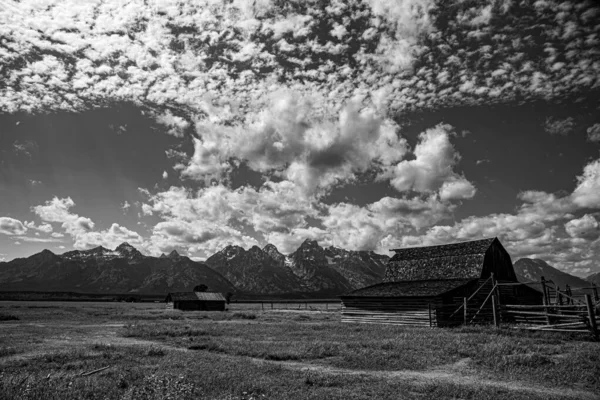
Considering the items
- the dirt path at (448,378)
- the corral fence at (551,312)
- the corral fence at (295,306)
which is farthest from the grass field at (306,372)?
the corral fence at (295,306)

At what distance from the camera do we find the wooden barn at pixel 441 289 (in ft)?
113

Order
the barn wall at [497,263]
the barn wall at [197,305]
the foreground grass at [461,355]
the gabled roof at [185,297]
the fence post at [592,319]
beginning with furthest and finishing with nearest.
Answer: the barn wall at [197,305]
the gabled roof at [185,297]
the barn wall at [497,263]
the fence post at [592,319]
the foreground grass at [461,355]

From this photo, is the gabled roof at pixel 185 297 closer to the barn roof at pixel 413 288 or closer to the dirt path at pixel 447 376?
the barn roof at pixel 413 288

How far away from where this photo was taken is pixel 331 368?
46.6 ft

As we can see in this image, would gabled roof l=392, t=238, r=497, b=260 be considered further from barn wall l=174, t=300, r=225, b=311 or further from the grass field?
barn wall l=174, t=300, r=225, b=311

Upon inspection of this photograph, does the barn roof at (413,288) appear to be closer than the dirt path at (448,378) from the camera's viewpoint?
No

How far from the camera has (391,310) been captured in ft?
123

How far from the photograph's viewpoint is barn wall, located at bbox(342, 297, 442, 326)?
34.1 meters

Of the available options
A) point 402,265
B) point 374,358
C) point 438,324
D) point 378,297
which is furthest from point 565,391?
point 402,265

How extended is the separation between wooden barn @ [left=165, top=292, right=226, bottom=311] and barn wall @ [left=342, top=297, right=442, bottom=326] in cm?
4923

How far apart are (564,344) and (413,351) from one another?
901cm

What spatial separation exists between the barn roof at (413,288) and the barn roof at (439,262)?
1.67 m

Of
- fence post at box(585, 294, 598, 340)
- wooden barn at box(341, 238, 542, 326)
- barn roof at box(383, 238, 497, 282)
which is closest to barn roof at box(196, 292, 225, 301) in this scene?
wooden barn at box(341, 238, 542, 326)

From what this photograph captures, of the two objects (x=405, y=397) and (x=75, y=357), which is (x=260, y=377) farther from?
(x=75, y=357)
